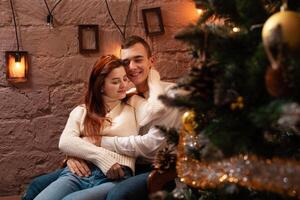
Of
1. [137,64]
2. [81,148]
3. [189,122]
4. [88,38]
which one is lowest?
[81,148]

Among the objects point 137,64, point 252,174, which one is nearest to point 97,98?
point 137,64

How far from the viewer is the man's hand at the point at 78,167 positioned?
1.83 meters

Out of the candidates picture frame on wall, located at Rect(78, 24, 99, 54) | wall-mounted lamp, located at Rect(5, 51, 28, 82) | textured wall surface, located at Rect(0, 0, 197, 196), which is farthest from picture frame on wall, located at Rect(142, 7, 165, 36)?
wall-mounted lamp, located at Rect(5, 51, 28, 82)

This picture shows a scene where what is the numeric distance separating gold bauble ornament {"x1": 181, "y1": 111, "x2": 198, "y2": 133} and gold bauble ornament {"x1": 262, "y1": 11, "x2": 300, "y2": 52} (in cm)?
29

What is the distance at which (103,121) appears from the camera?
192 cm

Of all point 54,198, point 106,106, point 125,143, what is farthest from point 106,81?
point 54,198

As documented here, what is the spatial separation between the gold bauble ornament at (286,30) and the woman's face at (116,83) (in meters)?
1.27

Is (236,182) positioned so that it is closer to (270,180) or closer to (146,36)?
(270,180)

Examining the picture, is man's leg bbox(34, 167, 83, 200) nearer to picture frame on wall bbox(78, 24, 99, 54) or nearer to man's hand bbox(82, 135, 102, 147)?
man's hand bbox(82, 135, 102, 147)

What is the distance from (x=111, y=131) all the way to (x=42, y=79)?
70cm

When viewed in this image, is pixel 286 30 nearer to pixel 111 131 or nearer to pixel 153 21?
pixel 111 131

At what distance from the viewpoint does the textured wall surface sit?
236 cm

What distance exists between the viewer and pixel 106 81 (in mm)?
1947

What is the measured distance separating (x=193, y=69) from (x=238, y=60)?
89 mm
